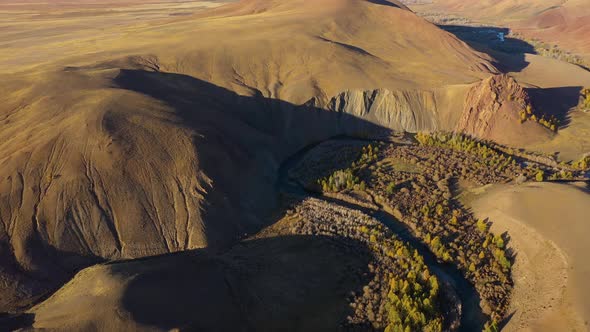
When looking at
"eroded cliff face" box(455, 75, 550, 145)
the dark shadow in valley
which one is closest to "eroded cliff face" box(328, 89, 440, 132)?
"eroded cliff face" box(455, 75, 550, 145)

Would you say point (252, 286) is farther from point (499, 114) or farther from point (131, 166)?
point (499, 114)

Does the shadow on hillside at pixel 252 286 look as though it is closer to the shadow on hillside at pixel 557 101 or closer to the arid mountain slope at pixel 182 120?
the arid mountain slope at pixel 182 120

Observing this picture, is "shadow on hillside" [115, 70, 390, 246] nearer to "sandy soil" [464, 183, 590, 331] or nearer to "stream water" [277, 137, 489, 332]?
"stream water" [277, 137, 489, 332]

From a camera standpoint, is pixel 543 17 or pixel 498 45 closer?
pixel 498 45

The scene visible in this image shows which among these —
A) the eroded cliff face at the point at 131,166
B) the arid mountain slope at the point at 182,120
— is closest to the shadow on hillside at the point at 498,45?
the arid mountain slope at the point at 182,120

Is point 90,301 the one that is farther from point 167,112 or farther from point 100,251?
point 167,112

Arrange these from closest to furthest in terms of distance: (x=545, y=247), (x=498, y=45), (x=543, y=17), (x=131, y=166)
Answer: (x=545, y=247) → (x=131, y=166) → (x=498, y=45) → (x=543, y=17)

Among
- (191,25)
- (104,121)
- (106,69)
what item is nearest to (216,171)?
(104,121)

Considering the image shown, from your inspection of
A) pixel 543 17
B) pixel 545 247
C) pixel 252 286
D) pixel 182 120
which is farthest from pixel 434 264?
pixel 543 17
